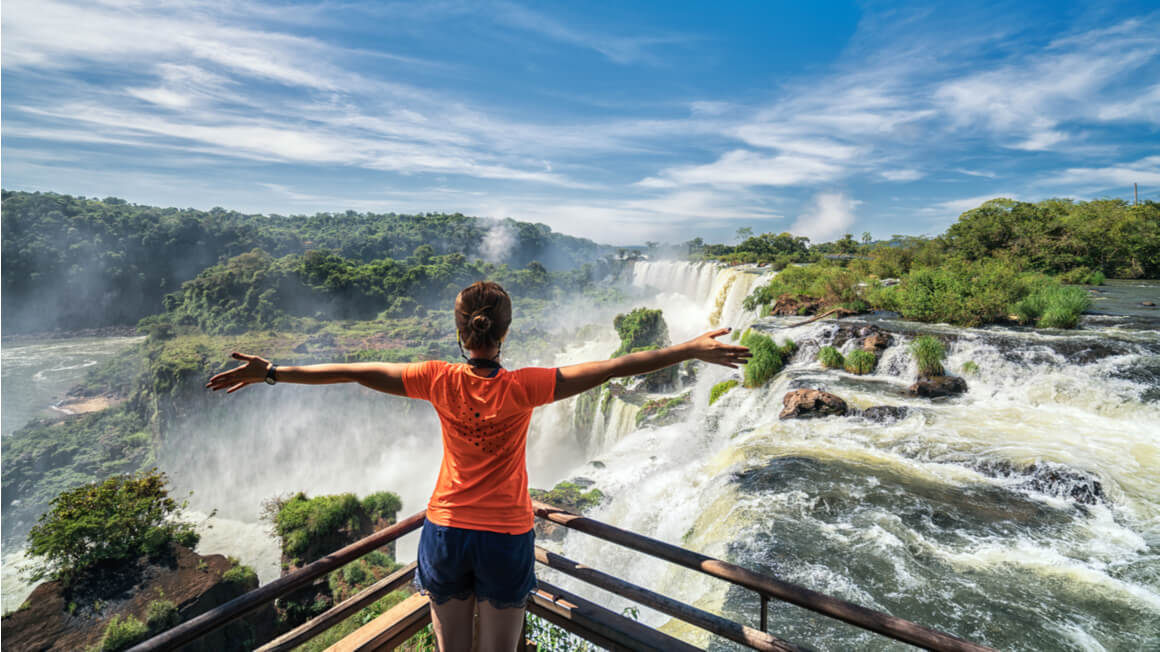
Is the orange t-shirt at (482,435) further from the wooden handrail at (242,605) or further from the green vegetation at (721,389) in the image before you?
the green vegetation at (721,389)

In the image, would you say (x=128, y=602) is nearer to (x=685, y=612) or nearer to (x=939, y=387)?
(x=685, y=612)

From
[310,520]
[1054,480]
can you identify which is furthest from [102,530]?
[1054,480]

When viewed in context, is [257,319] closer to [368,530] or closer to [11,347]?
[11,347]

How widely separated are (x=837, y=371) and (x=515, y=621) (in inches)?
439

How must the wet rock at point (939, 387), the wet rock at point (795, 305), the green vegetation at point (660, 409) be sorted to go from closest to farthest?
the wet rock at point (939, 387)
the green vegetation at point (660, 409)
the wet rock at point (795, 305)

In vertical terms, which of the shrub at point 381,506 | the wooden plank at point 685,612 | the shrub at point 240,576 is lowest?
the shrub at point 240,576

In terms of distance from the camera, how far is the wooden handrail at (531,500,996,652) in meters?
1.33

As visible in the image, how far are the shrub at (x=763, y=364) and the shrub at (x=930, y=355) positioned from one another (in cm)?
285

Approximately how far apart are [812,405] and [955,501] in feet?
10.00

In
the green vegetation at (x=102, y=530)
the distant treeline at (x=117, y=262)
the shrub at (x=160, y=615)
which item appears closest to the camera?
the shrub at (x=160, y=615)

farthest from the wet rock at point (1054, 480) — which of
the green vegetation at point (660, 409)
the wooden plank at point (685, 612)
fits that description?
the green vegetation at point (660, 409)

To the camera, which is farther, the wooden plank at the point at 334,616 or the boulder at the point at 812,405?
the boulder at the point at 812,405

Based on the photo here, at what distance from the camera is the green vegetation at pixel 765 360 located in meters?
11.7

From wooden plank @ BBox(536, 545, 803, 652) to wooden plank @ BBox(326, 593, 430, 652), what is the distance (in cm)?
58
